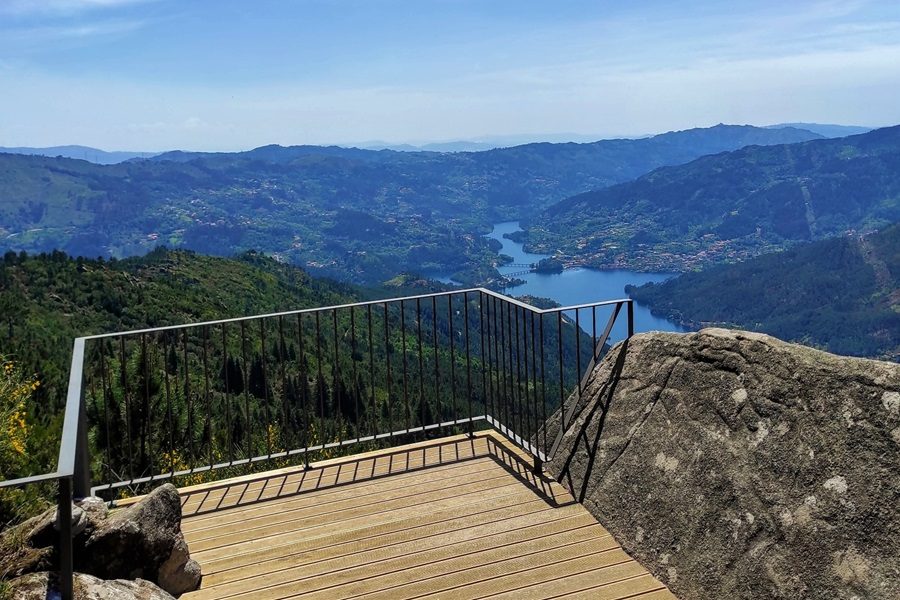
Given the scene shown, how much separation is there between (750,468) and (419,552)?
176 centimetres

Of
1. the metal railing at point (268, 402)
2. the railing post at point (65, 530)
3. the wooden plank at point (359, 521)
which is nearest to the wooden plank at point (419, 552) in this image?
the wooden plank at point (359, 521)

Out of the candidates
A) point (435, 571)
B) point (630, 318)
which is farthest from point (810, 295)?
point (435, 571)

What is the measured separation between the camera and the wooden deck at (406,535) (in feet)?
11.4

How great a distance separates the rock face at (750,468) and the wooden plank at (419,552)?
356mm

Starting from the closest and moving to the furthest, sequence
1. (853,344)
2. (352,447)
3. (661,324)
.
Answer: (352,447), (853,344), (661,324)

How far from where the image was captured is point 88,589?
2.60 meters

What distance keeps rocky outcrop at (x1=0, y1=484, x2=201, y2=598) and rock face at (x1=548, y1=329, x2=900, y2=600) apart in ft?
7.49

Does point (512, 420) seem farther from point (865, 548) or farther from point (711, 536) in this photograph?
point (865, 548)

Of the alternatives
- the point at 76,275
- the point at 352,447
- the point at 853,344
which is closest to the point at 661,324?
the point at 853,344

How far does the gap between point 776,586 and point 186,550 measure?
2692mm

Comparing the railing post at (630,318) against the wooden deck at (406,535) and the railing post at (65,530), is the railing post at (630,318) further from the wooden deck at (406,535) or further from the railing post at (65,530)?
the railing post at (65,530)

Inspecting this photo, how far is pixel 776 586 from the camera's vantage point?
9.54 feet

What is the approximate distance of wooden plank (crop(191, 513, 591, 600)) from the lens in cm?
357

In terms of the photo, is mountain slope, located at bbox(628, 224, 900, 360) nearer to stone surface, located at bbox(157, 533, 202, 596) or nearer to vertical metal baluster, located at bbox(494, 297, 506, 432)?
vertical metal baluster, located at bbox(494, 297, 506, 432)
